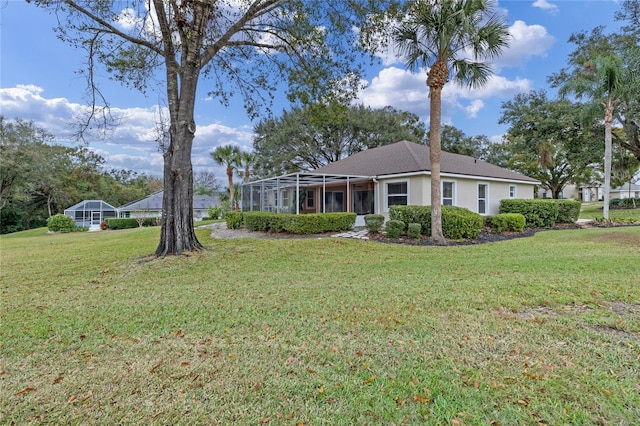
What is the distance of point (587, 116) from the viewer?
54.5ft

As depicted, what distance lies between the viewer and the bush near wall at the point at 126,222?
27.0m

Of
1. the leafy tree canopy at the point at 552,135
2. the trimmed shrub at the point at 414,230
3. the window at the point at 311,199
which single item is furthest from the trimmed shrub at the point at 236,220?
the leafy tree canopy at the point at 552,135

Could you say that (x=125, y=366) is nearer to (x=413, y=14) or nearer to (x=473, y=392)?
(x=473, y=392)

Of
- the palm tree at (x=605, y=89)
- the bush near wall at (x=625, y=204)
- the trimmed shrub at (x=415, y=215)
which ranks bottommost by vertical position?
the trimmed shrub at (x=415, y=215)

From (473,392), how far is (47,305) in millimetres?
5734

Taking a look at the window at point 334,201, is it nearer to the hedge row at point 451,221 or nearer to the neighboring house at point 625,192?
the hedge row at point 451,221

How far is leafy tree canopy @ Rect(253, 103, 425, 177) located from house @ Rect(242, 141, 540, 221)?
8144mm

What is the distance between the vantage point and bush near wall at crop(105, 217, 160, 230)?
27.0 meters

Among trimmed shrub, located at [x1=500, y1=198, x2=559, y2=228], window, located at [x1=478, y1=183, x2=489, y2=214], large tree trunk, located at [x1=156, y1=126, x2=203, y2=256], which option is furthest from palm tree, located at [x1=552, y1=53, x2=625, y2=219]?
large tree trunk, located at [x1=156, y1=126, x2=203, y2=256]

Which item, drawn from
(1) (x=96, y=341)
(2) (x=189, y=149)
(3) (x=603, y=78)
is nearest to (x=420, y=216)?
(2) (x=189, y=149)

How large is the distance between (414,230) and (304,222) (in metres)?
4.39

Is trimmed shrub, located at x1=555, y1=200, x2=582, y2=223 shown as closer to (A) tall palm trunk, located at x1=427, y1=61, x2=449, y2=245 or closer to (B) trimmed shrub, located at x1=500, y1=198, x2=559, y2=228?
(B) trimmed shrub, located at x1=500, y1=198, x2=559, y2=228

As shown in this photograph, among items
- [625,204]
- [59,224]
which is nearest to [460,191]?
[625,204]

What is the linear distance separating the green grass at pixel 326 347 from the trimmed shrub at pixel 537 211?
978cm
